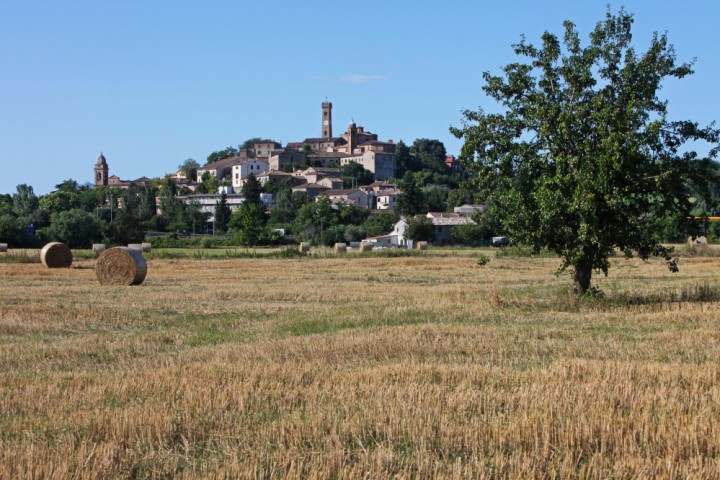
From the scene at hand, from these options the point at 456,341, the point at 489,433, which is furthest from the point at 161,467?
the point at 456,341

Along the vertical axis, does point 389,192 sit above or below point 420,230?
above

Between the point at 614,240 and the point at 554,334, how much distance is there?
20.8ft

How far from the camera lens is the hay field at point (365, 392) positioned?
22.9 ft

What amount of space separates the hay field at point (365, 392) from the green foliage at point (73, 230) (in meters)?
67.4

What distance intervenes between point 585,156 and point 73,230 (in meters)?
73.1

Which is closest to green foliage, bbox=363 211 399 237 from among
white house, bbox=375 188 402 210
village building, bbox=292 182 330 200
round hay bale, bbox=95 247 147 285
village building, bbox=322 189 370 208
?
village building, bbox=322 189 370 208

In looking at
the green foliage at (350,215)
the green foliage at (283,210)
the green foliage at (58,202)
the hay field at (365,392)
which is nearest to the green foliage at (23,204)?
the green foliage at (58,202)

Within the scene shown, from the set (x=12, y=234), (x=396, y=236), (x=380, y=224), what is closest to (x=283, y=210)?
(x=380, y=224)

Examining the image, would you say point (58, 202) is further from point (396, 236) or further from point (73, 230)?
point (396, 236)

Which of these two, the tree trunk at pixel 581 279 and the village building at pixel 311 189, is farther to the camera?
the village building at pixel 311 189

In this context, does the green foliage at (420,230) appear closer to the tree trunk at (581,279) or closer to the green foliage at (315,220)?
the green foliage at (315,220)

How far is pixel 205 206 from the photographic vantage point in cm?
15912

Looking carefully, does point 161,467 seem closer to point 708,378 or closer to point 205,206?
point 708,378

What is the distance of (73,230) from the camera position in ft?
280
